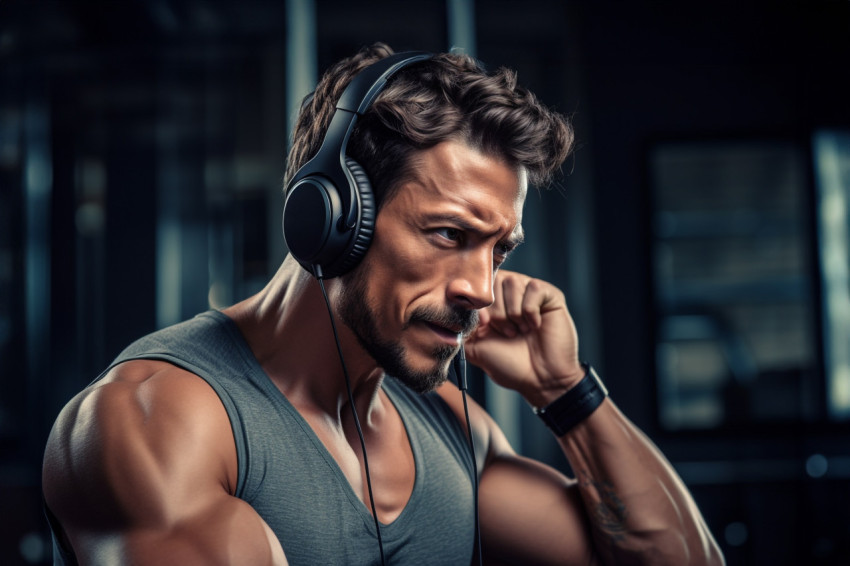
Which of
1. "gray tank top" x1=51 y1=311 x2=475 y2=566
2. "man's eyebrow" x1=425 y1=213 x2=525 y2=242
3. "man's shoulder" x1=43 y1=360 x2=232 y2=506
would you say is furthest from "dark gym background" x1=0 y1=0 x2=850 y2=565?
"man's shoulder" x1=43 y1=360 x2=232 y2=506

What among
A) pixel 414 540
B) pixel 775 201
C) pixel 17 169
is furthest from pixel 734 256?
pixel 17 169

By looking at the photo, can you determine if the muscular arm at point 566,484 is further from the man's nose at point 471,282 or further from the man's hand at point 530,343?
the man's nose at point 471,282

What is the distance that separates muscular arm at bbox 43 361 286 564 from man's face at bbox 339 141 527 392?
24 centimetres

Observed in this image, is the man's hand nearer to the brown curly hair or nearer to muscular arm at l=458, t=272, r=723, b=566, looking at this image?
muscular arm at l=458, t=272, r=723, b=566

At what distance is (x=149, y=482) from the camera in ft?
2.15

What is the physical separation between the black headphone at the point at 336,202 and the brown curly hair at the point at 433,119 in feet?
0.13

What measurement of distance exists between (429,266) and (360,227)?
99 mm

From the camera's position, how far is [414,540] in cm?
89

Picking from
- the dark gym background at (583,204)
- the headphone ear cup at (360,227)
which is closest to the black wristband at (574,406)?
the headphone ear cup at (360,227)

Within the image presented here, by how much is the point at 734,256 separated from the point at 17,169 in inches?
118

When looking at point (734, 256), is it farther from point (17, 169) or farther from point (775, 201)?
point (17, 169)

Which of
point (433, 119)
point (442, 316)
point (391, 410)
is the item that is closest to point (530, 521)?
point (391, 410)

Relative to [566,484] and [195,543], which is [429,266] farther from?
[566,484]

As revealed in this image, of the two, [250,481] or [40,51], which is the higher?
[40,51]
